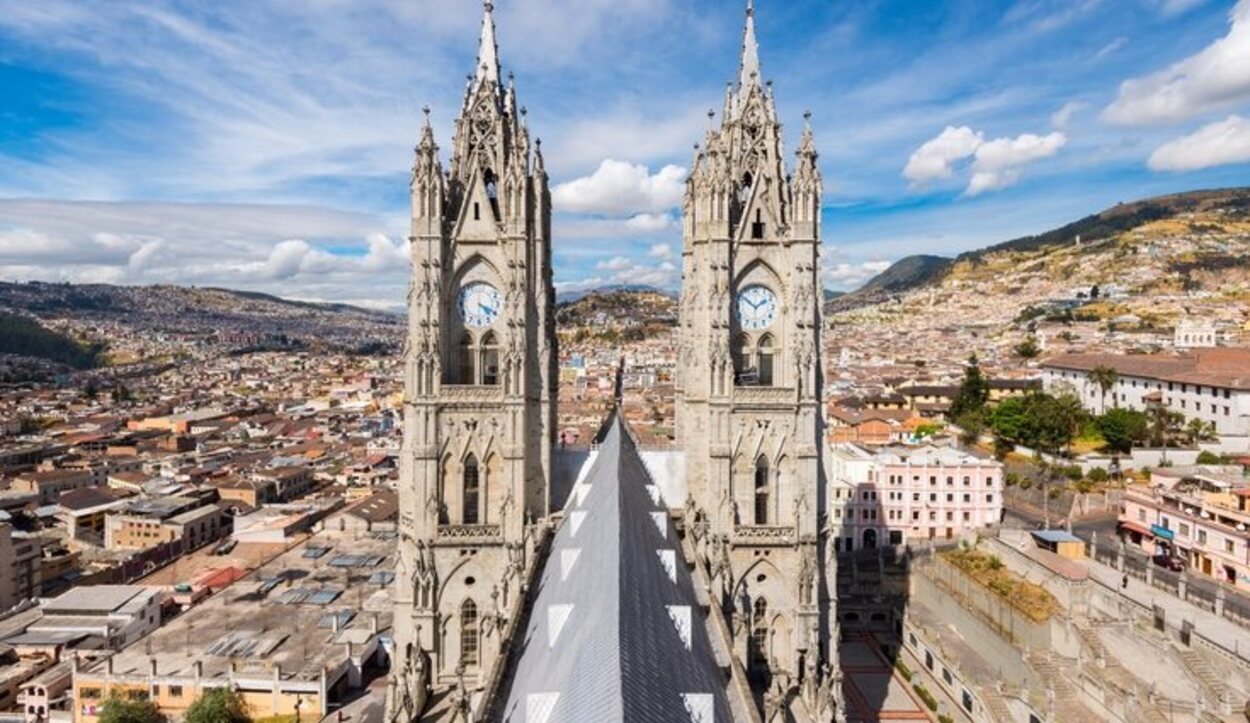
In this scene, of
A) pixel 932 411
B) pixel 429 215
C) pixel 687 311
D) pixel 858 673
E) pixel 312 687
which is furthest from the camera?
pixel 932 411

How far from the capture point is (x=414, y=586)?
30.4 m

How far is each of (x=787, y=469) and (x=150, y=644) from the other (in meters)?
45.2

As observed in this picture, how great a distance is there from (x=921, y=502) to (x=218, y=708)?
58948 millimetres

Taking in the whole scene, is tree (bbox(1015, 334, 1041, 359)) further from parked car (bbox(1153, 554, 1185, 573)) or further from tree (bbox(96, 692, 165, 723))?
tree (bbox(96, 692, 165, 723))

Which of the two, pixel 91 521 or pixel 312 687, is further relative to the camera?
pixel 91 521

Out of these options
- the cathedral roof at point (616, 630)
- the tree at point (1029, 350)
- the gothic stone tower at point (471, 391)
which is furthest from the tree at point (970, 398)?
the cathedral roof at point (616, 630)

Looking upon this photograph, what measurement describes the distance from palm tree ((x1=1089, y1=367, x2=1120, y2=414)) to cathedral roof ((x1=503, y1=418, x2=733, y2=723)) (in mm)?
91205

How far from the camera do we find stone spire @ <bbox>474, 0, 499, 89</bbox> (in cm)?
3212

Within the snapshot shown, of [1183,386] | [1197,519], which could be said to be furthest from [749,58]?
[1183,386]

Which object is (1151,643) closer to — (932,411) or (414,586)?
(414,586)

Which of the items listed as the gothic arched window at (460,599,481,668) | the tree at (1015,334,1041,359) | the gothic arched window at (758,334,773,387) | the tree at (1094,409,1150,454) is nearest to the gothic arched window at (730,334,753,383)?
the gothic arched window at (758,334,773,387)

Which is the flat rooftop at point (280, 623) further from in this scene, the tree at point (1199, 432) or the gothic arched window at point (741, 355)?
the tree at point (1199, 432)

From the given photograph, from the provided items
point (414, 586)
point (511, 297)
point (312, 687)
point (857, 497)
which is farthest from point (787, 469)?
point (857, 497)

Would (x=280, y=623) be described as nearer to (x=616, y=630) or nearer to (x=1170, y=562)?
(x=616, y=630)
